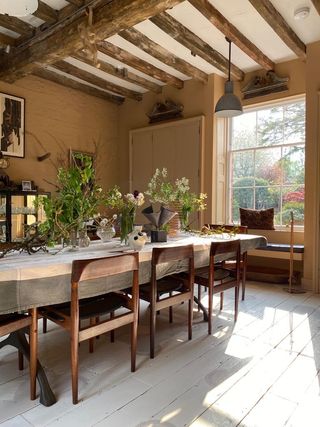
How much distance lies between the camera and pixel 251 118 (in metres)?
5.24

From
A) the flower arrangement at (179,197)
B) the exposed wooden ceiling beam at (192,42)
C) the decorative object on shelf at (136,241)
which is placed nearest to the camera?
the decorative object on shelf at (136,241)

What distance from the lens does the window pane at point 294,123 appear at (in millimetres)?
4734

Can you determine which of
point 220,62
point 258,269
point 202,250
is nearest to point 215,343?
point 202,250

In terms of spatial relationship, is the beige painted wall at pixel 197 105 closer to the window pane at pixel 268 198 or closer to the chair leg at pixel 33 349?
the window pane at pixel 268 198

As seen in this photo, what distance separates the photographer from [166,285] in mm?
2586

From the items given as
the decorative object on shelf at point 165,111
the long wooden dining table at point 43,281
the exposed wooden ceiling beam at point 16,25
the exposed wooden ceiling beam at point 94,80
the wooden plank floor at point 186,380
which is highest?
the exposed wooden ceiling beam at point 94,80

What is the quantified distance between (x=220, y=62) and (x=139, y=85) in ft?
5.13

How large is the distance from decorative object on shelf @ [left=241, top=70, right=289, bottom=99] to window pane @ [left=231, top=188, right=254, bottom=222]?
154cm

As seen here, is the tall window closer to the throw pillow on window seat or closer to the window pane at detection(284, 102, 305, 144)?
the window pane at detection(284, 102, 305, 144)

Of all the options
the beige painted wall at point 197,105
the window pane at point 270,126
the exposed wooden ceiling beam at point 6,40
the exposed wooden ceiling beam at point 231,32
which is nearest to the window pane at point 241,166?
the window pane at point 270,126

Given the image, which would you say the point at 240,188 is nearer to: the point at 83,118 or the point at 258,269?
the point at 258,269

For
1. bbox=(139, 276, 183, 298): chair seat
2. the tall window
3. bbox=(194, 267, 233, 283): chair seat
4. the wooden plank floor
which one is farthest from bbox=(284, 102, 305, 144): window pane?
bbox=(139, 276, 183, 298): chair seat

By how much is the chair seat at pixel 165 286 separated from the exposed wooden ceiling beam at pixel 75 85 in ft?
12.3

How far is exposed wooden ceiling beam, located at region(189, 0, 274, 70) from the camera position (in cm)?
335
